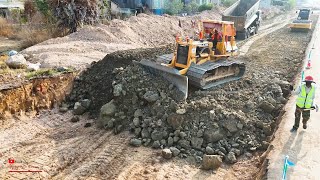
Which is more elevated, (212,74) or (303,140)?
(212,74)

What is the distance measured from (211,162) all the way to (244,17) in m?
13.6

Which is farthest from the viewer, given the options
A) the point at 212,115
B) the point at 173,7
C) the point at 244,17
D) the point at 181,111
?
the point at 173,7

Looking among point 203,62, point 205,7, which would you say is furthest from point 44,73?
point 205,7

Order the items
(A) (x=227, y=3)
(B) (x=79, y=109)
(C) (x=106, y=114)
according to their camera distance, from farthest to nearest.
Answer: (A) (x=227, y=3) → (B) (x=79, y=109) → (C) (x=106, y=114)

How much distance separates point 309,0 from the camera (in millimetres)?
59469

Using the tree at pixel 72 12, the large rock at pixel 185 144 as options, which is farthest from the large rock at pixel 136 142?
the tree at pixel 72 12

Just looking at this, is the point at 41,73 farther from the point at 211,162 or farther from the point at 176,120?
the point at 211,162

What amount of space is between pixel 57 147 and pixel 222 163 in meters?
4.49

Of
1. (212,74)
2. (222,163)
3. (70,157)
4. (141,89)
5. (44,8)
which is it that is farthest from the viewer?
(44,8)

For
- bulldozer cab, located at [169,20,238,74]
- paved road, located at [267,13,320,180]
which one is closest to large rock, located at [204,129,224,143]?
paved road, located at [267,13,320,180]

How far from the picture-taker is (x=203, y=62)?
10438 millimetres

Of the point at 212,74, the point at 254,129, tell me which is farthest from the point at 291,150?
the point at 212,74

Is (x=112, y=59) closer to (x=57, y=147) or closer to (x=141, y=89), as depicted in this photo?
(x=141, y=89)

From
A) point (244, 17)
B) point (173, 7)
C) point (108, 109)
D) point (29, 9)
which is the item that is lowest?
point (108, 109)
